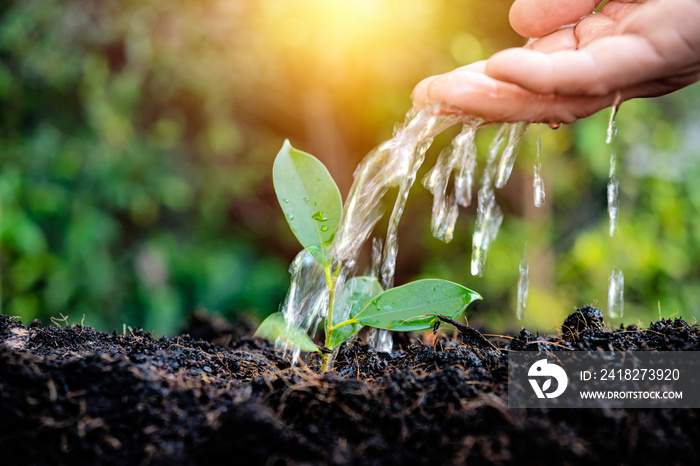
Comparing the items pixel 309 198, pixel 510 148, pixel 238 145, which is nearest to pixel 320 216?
pixel 309 198

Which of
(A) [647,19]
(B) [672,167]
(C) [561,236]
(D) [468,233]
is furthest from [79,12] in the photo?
(B) [672,167]

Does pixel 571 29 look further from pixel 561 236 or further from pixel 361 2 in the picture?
pixel 561 236

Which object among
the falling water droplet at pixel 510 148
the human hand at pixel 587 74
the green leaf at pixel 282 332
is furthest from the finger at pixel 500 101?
the green leaf at pixel 282 332

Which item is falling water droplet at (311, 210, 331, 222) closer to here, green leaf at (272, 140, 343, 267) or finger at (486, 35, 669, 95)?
green leaf at (272, 140, 343, 267)

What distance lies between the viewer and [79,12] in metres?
2.35

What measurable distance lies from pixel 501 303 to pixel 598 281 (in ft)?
1.57

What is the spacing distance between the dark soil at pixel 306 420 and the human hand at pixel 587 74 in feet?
1.36

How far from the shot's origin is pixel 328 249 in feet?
2.83

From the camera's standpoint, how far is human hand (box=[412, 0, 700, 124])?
76cm

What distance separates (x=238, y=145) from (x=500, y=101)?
224 cm

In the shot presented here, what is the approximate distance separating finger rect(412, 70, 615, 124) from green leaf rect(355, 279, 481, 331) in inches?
12.2

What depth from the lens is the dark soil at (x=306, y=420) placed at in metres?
0.60

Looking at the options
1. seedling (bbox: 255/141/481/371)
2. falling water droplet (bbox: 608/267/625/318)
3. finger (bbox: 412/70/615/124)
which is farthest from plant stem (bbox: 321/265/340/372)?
falling water droplet (bbox: 608/267/625/318)

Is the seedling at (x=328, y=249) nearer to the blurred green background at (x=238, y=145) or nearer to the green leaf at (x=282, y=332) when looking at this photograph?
the green leaf at (x=282, y=332)
